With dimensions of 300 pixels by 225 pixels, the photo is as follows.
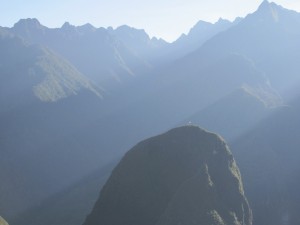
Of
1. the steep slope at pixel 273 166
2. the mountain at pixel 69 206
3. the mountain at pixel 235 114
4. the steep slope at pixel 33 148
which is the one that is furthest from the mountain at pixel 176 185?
the steep slope at pixel 33 148

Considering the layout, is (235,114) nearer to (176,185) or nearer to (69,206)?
(69,206)

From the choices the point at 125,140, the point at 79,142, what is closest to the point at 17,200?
the point at 79,142

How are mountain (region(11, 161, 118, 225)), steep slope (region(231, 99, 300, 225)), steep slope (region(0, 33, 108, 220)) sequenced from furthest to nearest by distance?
steep slope (region(0, 33, 108, 220))
mountain (region(11, 161, 118, 225))
steep slope (region(231, 99, 300, 225))

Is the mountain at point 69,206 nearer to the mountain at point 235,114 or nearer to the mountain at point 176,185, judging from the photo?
the mountain at point 235,114

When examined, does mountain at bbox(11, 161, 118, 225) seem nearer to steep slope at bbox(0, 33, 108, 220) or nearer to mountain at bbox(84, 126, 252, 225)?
→ steep slope at bbox(0, 33, 108, 220)

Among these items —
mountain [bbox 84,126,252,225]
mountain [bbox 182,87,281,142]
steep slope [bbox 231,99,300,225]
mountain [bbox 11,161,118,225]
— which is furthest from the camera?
mountain [bbox 182,87,281,142]

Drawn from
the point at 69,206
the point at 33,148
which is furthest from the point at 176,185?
the point at 33,148

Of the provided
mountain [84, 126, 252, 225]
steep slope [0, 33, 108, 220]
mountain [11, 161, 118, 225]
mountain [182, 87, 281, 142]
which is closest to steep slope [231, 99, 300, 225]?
mountain [182, 87, 281, 142]

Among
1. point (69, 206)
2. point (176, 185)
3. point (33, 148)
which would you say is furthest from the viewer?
point (33, 148)
